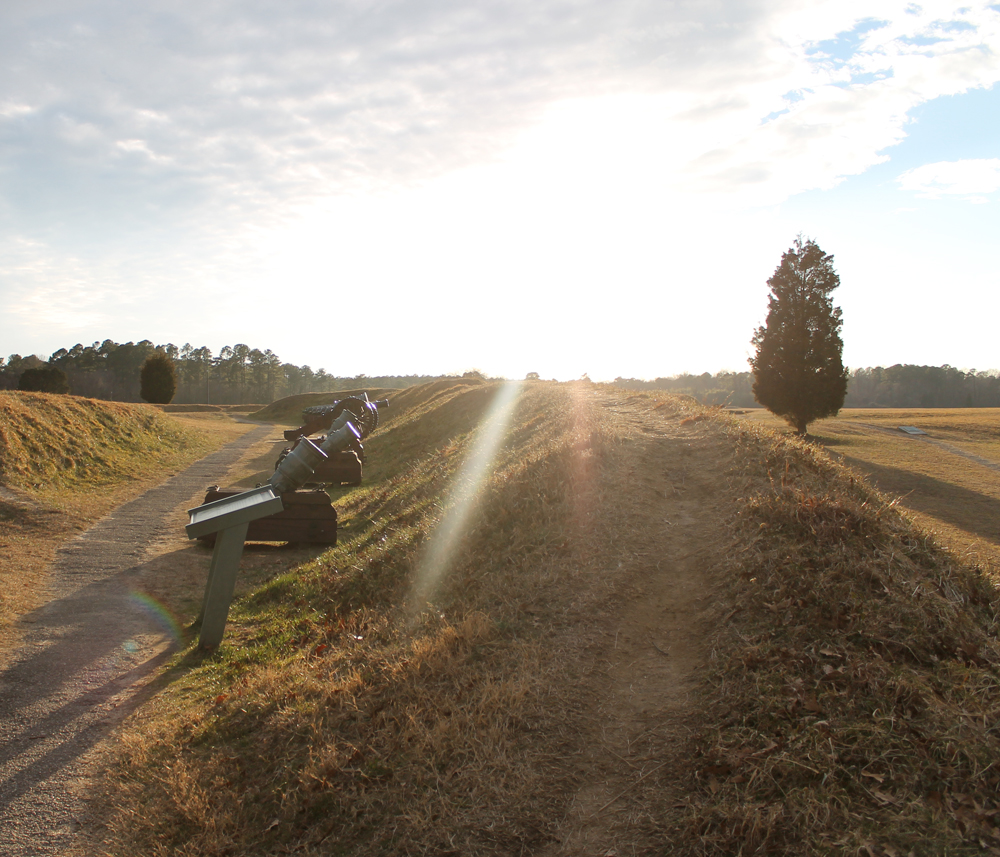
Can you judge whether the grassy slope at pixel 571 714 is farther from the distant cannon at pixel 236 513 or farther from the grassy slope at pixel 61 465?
the grassy slope at pixel 61 465

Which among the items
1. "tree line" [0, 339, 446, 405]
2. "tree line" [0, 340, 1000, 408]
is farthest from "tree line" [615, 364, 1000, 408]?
"tree line" [0, 339, 446, 405]

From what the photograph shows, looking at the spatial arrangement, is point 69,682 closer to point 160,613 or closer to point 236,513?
point 160,613

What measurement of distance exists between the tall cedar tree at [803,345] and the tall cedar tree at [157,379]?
49656 mm

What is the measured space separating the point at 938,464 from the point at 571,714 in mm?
25877

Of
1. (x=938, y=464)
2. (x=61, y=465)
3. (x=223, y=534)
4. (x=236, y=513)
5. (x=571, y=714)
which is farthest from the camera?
(x=938, y=464)

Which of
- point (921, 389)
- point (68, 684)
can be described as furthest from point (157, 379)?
point (921, 389)

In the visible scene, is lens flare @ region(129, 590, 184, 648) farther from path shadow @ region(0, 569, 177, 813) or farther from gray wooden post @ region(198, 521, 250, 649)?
Result: gray wooden post @ region(198, 521, 250, 649)

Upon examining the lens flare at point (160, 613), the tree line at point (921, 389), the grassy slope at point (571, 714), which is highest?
the tree line at point (921, 389)

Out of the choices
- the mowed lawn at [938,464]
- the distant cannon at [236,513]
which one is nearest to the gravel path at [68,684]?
the distant cannon at [236,513]

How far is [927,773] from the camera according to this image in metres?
2.95

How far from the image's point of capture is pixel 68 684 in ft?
18.0

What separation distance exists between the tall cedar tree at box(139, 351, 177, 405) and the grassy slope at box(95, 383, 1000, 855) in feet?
182

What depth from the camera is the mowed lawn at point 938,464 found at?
14547 millimetres

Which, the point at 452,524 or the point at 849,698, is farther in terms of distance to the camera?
the point at 452,524
